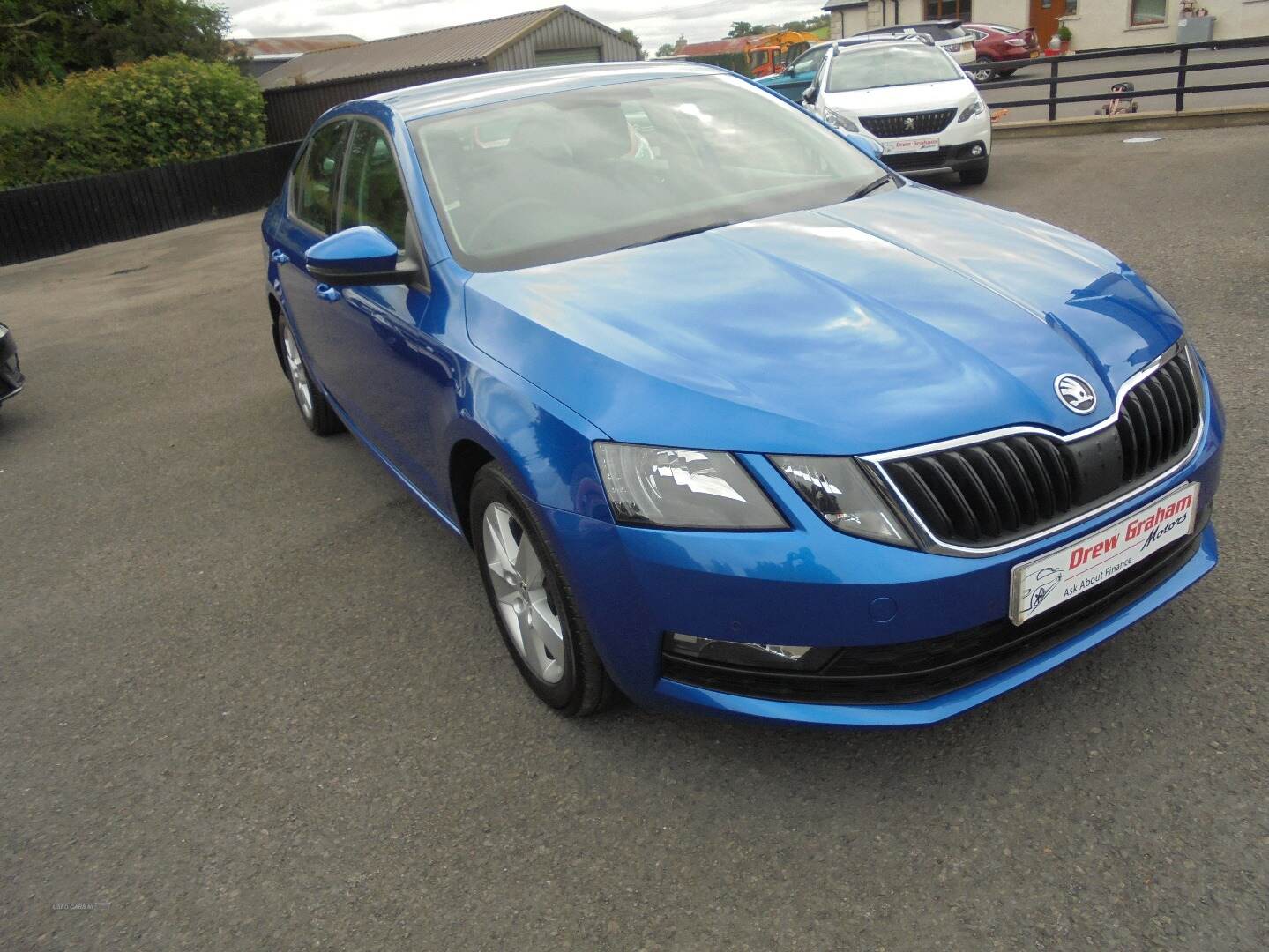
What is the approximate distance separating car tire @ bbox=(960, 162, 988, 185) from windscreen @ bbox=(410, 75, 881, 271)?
7632 mm

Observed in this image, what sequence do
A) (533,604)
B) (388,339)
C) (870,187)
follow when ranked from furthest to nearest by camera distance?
1. (870,187)
2. (388,339)
3. (533,604)

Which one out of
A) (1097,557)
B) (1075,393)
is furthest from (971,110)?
(1097,557)

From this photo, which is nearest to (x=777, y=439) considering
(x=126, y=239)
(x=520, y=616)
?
(x=520, y=616)

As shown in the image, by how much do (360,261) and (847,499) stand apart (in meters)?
1.72

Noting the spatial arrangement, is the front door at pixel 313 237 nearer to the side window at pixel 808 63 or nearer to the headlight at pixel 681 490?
the headlight at pixel 681 490

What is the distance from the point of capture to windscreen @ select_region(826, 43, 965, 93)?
38.6 feet

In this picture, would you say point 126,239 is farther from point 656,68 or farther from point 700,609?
point 700,609

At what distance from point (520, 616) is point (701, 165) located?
173 centimetres

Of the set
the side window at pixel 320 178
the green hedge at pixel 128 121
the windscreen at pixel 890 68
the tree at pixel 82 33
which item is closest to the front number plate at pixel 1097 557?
the side window at pixel 320 178

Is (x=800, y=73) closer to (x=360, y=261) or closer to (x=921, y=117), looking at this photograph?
(x=921, y=117)

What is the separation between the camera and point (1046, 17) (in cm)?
4003

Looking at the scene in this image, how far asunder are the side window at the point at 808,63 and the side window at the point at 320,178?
42.9 ft

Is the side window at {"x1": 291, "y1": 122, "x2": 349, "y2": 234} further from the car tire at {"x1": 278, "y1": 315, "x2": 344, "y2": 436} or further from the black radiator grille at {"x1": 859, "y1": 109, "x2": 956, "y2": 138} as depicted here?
the black radiator grille at {"x1": 859, "y1": 109, "x2": 956, "y2": 138}

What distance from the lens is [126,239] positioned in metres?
16.6
